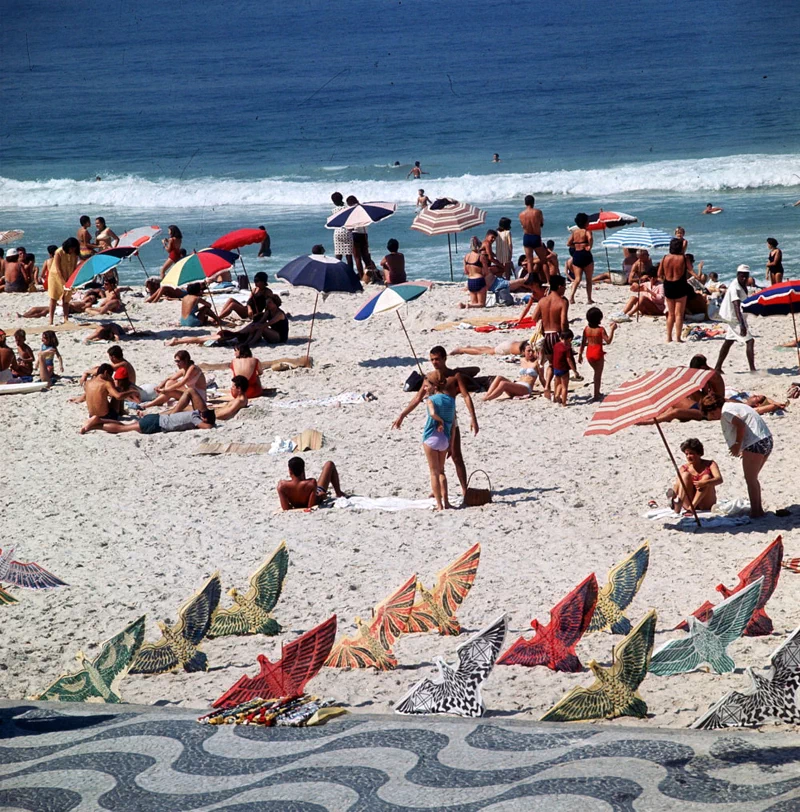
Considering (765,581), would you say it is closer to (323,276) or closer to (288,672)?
(288,672)

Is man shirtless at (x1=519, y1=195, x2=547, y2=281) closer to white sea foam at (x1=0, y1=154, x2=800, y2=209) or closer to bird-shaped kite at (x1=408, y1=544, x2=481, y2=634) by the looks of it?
bird-shaped kite at (x1=408, y1=544, x2=481, y2=634)

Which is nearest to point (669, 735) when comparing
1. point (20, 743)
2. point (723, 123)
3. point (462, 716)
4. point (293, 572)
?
point (462, 716)

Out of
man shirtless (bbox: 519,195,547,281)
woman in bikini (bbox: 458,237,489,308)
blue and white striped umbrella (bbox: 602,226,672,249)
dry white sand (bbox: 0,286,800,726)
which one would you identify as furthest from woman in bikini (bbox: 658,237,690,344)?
man shirtless (bbox: 519,195,547,281)

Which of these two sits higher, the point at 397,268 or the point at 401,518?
the point at 397,268

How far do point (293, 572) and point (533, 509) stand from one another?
6.65 feet

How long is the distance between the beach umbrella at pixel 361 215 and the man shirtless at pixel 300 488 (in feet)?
25.7

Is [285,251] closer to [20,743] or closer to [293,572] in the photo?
[293,572]

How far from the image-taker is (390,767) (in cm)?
489

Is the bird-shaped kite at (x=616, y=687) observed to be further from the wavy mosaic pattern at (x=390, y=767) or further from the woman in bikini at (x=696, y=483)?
the woman in bikini at (x=696, y=483)

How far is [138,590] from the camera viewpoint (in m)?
7.94

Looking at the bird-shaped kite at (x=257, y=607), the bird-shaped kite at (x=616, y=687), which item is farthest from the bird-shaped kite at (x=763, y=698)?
the bird-shaped kite at (x=257, y=607)

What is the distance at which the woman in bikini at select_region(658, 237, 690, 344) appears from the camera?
1345 centimetres

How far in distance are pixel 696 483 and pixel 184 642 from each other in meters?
3.91

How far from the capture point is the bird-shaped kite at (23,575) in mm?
7167
